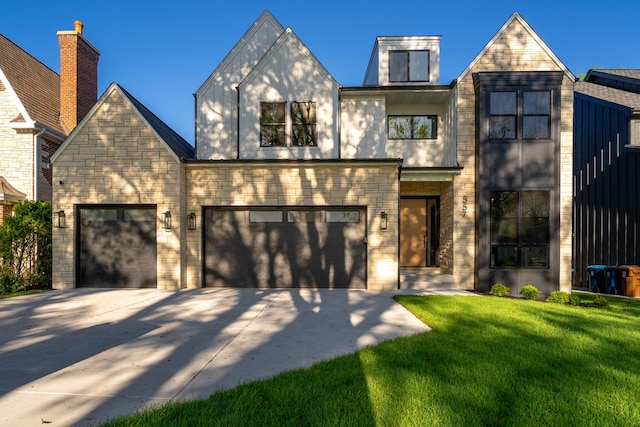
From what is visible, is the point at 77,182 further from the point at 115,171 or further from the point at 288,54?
the point at 288,54

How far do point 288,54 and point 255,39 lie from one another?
69.5 inches

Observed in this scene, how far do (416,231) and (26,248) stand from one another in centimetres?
1387

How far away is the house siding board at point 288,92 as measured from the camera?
11.9 metres

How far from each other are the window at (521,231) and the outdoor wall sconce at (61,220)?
1357cm

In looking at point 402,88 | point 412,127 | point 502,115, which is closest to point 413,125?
point 412,127

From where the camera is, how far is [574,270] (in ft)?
49.6

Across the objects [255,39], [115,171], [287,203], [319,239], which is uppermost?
[255,39]

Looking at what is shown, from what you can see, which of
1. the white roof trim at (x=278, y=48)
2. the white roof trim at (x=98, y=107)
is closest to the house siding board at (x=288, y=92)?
the white roof trim at (x=278, y=48)

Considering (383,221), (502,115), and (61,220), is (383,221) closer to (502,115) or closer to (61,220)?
(502,115)

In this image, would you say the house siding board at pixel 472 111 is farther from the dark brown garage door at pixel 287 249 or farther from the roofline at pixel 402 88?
the dark brown garage door at pixel 287 249

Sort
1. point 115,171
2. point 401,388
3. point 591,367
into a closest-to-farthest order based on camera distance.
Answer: point 401,388 < point 591,367 < point 115,171

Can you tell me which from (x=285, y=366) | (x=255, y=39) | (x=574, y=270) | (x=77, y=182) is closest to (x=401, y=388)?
(x=285, y=366)

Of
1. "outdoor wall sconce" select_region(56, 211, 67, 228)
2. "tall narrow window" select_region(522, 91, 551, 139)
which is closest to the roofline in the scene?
"tall narrow window" select_region(522, 91, 551, 139)

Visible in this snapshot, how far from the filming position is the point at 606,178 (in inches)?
555
